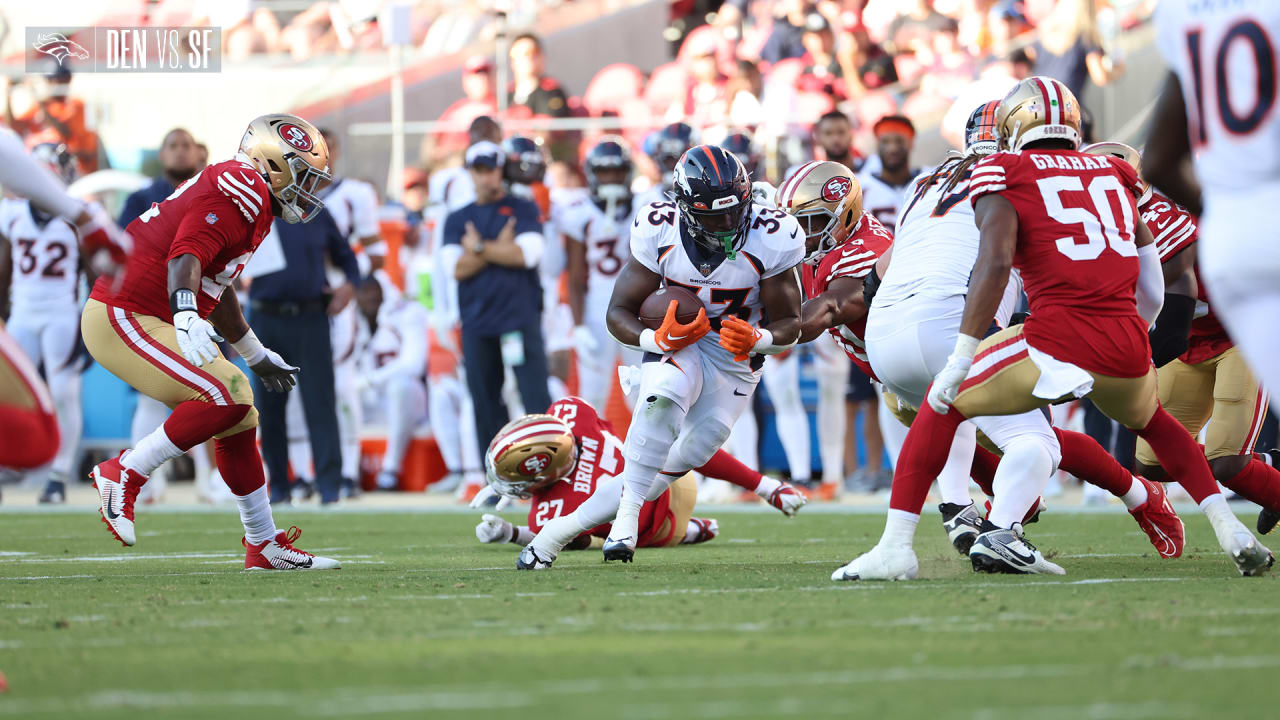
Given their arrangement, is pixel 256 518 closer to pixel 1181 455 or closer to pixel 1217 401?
pixel 1181 455

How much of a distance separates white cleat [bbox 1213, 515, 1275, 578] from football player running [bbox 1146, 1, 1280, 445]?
→ 1830 mm

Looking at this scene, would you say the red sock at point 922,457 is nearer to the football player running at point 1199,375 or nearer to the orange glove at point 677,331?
the orange glove at point 677,331

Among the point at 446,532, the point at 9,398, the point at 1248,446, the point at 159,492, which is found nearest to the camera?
the point at 9,398

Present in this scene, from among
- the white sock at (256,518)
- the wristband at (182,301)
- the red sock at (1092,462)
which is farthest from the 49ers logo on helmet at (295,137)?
the red sock at (1092,462)

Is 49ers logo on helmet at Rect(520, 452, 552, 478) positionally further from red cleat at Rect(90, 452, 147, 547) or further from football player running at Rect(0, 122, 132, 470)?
football player running at Rect(0, 122, 132, 470)

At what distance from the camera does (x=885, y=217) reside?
34.1ft

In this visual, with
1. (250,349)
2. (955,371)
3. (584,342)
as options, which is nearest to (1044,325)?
(955,371)

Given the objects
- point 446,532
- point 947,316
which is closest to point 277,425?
point 446,532

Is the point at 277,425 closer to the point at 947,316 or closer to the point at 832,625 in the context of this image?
the point at 947,316

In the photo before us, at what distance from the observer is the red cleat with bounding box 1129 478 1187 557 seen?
6.16 meters

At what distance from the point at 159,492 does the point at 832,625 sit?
810cm

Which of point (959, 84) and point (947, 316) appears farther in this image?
point (959, 84)

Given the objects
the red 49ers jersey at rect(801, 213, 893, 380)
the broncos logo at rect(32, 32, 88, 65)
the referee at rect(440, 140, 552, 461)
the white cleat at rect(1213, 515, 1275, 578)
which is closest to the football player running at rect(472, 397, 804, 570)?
the red 49ers jersey at rect(801, 213, 893, 380)

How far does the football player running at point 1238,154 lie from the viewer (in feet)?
11.7
